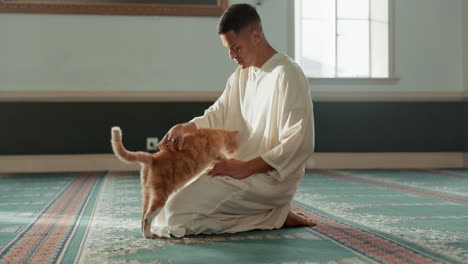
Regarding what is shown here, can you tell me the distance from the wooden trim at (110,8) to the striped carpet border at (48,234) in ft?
9.32

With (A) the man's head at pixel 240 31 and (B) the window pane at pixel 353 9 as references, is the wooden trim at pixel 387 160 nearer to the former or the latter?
(B) the window pane at pixel 353 9

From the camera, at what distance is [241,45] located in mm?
2432

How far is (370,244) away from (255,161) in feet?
1.91

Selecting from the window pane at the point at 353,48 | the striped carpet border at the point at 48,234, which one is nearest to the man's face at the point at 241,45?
the striped carpet border at the point at 48,234

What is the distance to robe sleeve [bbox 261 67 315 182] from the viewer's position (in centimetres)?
233

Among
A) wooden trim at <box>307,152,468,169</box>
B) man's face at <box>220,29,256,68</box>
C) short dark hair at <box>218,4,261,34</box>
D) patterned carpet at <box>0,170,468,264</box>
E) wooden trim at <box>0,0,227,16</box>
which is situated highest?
wooden trim at <box>0,0,227,16</box>

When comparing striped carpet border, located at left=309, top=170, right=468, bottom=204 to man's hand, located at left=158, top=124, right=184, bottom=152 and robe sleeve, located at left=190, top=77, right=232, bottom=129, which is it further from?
man's hand, located at left=158, top=124, right=184, bottom=152

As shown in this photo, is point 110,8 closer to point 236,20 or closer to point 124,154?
point 236,20

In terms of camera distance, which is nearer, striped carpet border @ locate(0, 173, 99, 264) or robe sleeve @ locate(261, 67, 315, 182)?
striped carpet border @ locate(0, 173, 99, 264)

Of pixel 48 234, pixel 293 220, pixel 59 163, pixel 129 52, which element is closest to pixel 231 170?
pixel 293 220

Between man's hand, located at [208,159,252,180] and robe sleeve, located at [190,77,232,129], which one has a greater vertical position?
robe sleeve, located at [190,77,232,129]

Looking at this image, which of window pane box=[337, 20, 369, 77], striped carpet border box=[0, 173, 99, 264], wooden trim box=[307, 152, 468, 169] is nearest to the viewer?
striped carpet border box=[0, 173, 99, 264]

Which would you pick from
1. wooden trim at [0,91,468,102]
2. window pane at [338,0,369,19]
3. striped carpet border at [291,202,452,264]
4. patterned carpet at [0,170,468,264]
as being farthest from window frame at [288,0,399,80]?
striped carpet border at [291,202,452,264]

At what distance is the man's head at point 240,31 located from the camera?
2389 mm
